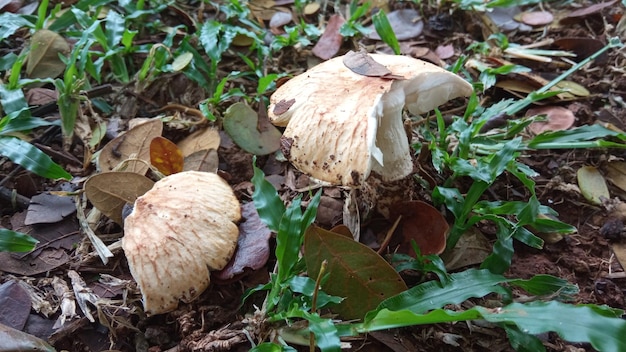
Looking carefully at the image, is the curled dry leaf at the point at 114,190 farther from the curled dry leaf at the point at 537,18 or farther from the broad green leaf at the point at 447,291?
the curled dry leaf at the point at 537,18

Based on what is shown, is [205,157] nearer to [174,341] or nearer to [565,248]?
[174,341]

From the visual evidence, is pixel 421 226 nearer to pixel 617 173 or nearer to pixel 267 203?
pixel 267 203

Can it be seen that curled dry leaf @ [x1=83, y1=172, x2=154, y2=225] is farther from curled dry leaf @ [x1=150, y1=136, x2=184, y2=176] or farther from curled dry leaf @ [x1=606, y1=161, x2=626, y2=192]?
curled dry leaf @ [x1=606, y1=161, x2=626, y2=192]

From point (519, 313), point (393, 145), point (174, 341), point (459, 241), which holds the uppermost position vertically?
point (393, 145)

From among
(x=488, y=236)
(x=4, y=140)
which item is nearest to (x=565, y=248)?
(x=488, y=236)

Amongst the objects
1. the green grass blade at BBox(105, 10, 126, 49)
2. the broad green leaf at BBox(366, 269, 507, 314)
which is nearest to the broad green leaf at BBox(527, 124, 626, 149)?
the broad green leaf at BBox(366, 269, 507, 314)

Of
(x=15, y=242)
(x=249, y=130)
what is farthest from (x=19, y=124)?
(x=249, y=130)
